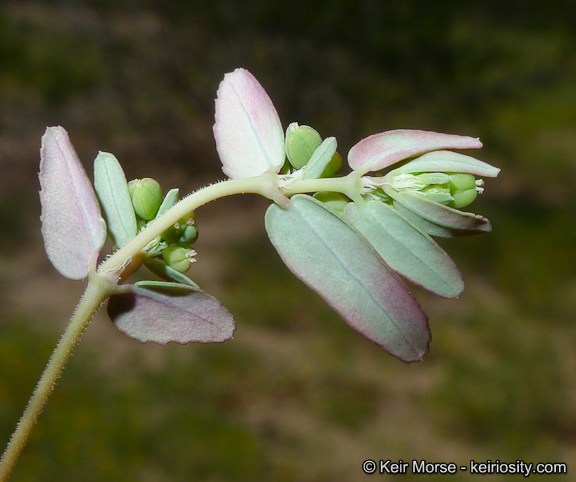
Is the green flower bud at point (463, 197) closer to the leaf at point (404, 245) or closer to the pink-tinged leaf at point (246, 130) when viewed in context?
the leaf at point (404, 245)

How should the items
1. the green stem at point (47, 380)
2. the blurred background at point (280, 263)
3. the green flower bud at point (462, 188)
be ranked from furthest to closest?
the blurred background at point (280, 263) < the green flower bud at point (462, 188) < the green stem at point (47, 380)

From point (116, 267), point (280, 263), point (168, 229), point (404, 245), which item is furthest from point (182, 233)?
point (280, 263)

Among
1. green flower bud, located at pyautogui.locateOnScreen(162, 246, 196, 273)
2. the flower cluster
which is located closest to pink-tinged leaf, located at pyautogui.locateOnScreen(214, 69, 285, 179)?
the flower cluster

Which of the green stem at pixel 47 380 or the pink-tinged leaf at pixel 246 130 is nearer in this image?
the green stem at pixel 47 380

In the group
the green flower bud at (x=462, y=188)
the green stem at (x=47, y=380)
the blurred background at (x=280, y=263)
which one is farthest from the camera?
the blurred background at (x=280, y=263)

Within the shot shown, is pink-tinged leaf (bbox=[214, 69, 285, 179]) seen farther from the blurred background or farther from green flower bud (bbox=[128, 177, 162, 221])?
the blurred background

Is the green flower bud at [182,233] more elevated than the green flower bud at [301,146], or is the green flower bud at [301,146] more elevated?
the green flower bud at [301,146]

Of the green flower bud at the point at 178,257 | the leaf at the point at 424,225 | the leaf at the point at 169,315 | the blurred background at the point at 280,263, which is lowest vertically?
the blurred background at the point at 280,263

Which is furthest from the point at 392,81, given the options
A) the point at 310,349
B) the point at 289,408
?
the point at 289,408

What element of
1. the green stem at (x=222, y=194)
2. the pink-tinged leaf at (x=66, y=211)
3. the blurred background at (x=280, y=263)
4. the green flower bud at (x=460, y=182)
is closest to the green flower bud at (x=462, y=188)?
the green flower bud at (x=460, y=182)
